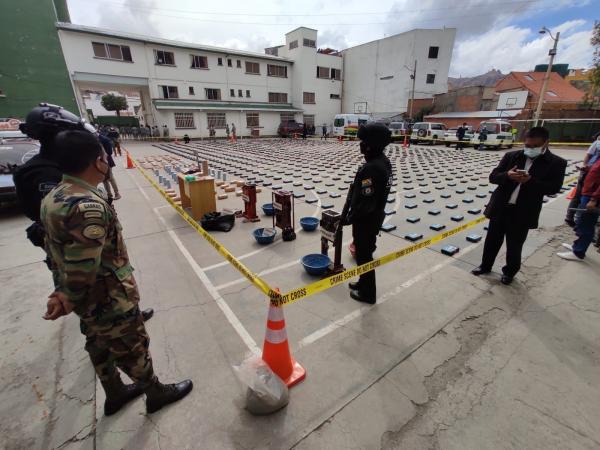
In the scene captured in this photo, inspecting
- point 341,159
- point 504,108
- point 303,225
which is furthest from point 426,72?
point 303,225

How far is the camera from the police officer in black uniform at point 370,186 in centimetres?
274

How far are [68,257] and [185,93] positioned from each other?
30.4 m

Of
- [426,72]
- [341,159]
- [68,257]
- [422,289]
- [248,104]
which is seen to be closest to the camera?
[68,257]

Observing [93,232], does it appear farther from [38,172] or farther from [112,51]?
[112,51]

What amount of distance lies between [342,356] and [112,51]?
30664 mm

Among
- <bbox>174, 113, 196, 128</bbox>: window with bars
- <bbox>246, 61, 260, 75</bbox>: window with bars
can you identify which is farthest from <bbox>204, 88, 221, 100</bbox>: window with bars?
<bbox>246, 61, 260, 75</bbox>: window with bars

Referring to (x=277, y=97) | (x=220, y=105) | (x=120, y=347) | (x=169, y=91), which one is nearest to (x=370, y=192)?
(x=120, y=347)

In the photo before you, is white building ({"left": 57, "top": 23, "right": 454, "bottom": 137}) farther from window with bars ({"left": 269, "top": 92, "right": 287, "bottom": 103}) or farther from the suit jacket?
the suit jacket

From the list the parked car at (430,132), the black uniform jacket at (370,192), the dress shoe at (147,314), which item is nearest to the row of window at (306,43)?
the parked car at (430,132)

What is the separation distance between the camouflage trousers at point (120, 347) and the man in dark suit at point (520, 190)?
3865mm

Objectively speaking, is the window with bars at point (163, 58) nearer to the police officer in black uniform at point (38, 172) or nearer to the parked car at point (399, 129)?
the parked car at point (399, 129)

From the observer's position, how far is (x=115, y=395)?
6.61 ft

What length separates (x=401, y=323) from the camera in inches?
116

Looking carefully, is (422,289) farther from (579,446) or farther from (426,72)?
(426,72)
